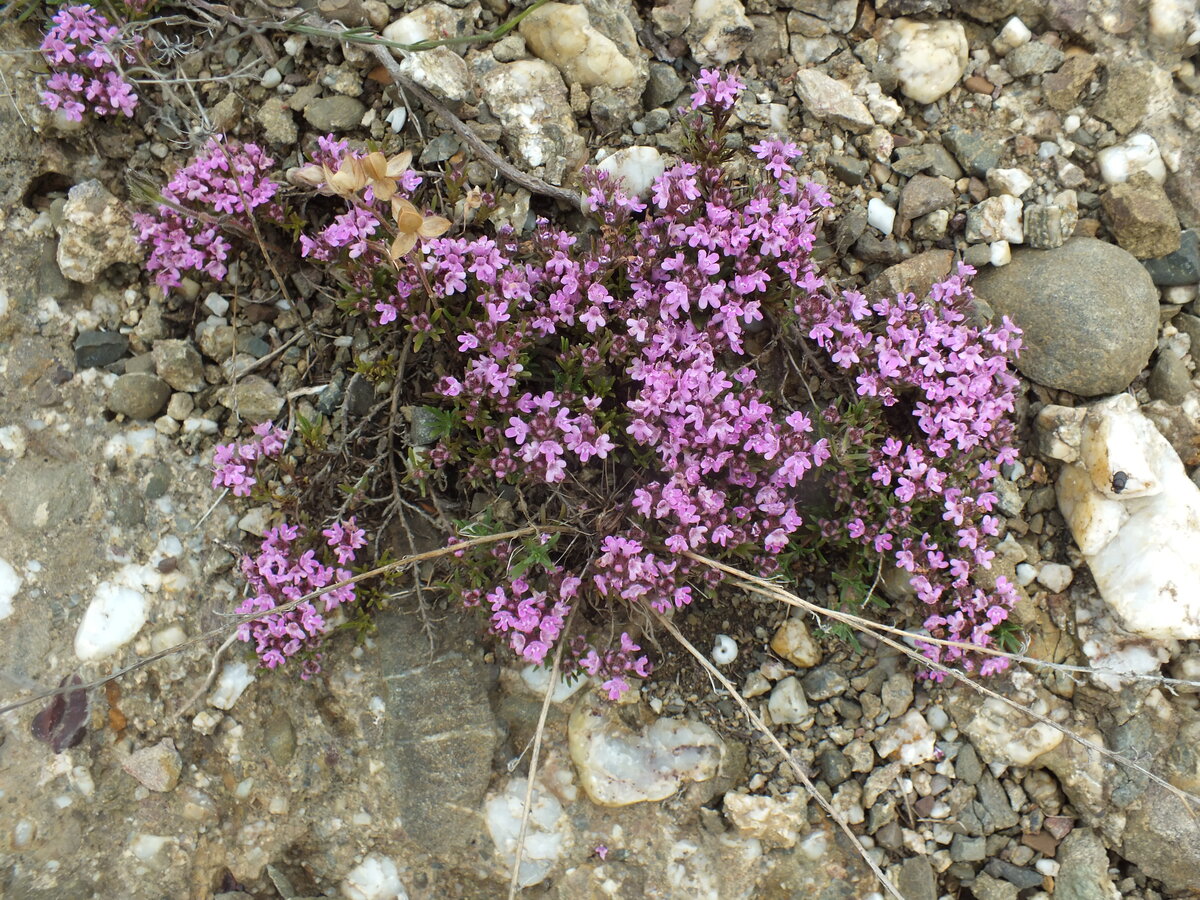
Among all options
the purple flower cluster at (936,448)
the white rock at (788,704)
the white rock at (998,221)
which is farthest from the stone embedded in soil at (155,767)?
the white rock at (998,221)

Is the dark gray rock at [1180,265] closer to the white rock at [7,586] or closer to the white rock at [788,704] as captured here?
the white rock at [788,704]

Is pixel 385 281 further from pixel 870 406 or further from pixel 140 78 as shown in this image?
pixel 870 406

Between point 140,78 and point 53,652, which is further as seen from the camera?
point 140,78

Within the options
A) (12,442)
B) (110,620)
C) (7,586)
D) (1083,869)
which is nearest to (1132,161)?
(1083,869)

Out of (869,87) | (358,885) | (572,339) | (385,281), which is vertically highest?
(869,87)

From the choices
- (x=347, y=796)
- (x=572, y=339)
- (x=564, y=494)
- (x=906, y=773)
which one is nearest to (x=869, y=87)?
(x=572, y=339)

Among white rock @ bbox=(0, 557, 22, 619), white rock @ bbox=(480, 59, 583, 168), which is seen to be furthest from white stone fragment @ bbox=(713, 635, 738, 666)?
white rock @ bbox=(0, 557, 22, 619)
